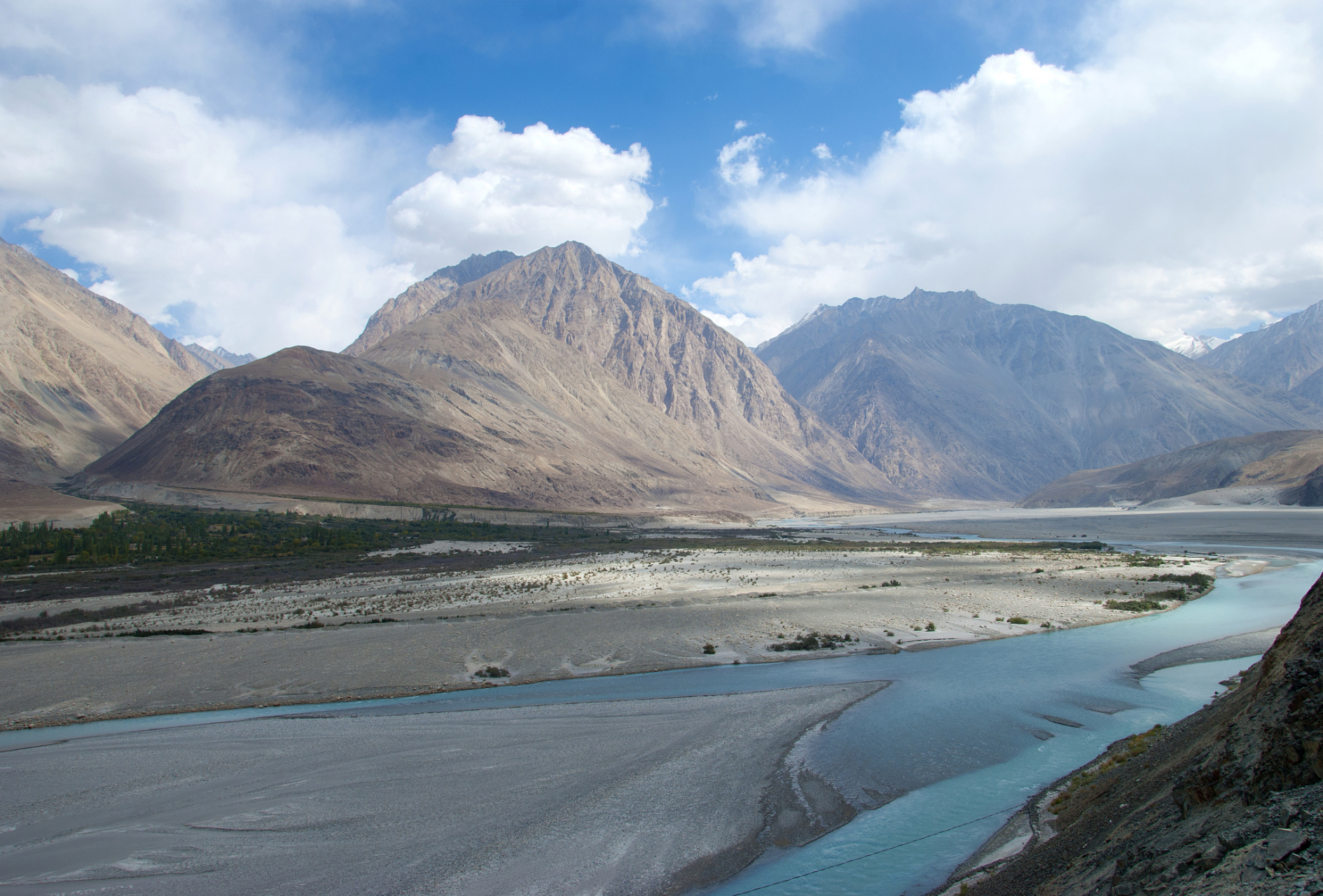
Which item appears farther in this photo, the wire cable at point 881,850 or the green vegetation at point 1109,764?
the green vegetation at point 1109,764

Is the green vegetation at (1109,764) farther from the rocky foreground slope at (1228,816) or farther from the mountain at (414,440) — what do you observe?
the mountain at (414,440)

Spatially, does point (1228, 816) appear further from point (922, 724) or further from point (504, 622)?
point (504, 622)

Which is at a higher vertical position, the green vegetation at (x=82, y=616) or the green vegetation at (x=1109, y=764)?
the green vegetation at (x=82, y=616)

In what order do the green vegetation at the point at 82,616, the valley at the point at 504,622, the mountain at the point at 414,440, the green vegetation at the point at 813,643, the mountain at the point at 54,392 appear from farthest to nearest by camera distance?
the mountain at the point at 54,392
the mountain at the point at 414,440
the green vegetation at the point at 82,616
the green vegetation at the point at 813,643
the valley at the point at 504,622

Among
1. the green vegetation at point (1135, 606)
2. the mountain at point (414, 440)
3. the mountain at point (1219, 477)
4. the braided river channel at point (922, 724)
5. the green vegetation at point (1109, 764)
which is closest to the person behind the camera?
the braided river channel at point (922, 724)

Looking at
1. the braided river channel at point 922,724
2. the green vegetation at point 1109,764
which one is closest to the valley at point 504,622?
the braided river channel at point 922,724

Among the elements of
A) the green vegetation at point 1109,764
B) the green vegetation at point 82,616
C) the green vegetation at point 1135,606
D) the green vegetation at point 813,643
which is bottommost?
the green vegetation at point 1135,606

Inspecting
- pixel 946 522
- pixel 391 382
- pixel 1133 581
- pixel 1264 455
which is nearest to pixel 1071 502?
pixel 1264 455
